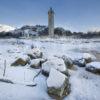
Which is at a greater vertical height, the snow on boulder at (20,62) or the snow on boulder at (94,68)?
→ the snow on boulder at (20,62)

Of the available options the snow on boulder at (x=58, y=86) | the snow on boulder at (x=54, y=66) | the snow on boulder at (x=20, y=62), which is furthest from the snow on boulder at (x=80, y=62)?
the snow on boulder at (x=58, y=86)

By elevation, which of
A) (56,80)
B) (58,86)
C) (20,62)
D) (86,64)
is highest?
(20,62)

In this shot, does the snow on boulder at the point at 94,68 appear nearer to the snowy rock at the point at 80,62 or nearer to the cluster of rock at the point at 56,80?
the snowy rock at the point at 80,62

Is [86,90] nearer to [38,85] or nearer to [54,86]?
[54,86]

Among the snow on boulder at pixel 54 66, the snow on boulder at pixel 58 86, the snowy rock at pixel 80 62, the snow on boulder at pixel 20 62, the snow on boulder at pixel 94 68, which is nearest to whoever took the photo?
the snow on boulder at pixel 58 86

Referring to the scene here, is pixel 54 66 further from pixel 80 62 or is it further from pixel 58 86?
pixel 80 62

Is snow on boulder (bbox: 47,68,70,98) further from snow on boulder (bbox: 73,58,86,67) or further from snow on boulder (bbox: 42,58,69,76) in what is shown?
snow on boulder (bbox: 73,58,86,67)

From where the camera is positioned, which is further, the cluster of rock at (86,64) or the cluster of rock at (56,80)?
the cluster of rock at (86,64)

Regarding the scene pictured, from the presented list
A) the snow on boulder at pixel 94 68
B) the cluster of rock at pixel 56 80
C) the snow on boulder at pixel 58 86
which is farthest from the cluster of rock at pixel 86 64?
the snow on boulder at pixel 58 86

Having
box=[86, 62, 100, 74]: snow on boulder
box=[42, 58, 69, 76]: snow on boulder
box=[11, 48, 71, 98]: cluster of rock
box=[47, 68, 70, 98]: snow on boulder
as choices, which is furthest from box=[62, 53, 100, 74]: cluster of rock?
box=[47, 68, 70, 98]: snow on boulder

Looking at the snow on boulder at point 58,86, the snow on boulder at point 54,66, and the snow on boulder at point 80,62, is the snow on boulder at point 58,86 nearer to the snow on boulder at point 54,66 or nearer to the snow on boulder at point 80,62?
the snow on boulder at point 54,66

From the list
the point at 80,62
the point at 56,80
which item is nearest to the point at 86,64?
the point at 80,62

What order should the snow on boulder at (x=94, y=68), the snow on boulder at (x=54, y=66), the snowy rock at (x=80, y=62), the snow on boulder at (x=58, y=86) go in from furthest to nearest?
the snowy rock at (x=80, y=62), the snow on boulder at (x=94, y=68), the snow on boulder at (x=54, y=66), the snow on boulder at (x=58, y=86)

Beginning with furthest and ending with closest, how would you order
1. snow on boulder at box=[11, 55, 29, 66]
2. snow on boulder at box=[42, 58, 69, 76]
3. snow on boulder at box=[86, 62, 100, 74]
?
snow on boulder at box=[11, 55, 29, 66] < snow on boulder at box=[86, 62, 100, 74] < snow on boulder at box=[42, 58, 69, 76]
